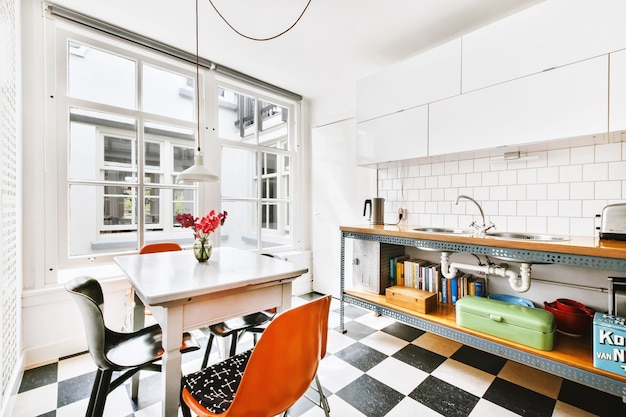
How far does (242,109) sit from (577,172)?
3.45 metres

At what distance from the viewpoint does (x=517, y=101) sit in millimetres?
1921

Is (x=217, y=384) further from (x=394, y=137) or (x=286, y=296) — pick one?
(x=394, y=137)

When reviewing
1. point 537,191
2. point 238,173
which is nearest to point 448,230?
point 537,191

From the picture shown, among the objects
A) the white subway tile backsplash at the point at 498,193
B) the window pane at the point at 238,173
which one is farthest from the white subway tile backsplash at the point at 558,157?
the window pane at the point at 238,173

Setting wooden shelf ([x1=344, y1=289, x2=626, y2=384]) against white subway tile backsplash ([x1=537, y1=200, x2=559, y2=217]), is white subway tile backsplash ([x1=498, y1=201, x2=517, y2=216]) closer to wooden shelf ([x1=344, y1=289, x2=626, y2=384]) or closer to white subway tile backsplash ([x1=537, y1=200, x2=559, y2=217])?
white subway tile backsplash ([x1=537, y1=200, x2=559, y2=217])

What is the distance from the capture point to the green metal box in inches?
64.5

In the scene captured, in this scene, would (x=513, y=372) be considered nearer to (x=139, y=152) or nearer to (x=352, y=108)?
(x=352, y=108)

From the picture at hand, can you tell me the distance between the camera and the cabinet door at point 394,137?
2.45 metres

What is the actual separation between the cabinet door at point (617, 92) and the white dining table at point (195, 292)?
1985 millimetres

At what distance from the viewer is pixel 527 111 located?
1.88 m

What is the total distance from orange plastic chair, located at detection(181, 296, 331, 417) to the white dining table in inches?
5.9

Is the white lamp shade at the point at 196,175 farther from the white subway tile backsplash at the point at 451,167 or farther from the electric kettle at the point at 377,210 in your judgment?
the white subway tile backsplash at the point at 451,167

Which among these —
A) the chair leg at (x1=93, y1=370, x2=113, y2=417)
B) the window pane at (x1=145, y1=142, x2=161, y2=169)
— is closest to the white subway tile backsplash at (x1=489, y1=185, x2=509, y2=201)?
the chair leg at (x1=93, y1=370, x2=113, y2=417)

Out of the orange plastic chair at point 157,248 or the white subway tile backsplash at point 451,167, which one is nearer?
the orange plastic chair at point 157,248
